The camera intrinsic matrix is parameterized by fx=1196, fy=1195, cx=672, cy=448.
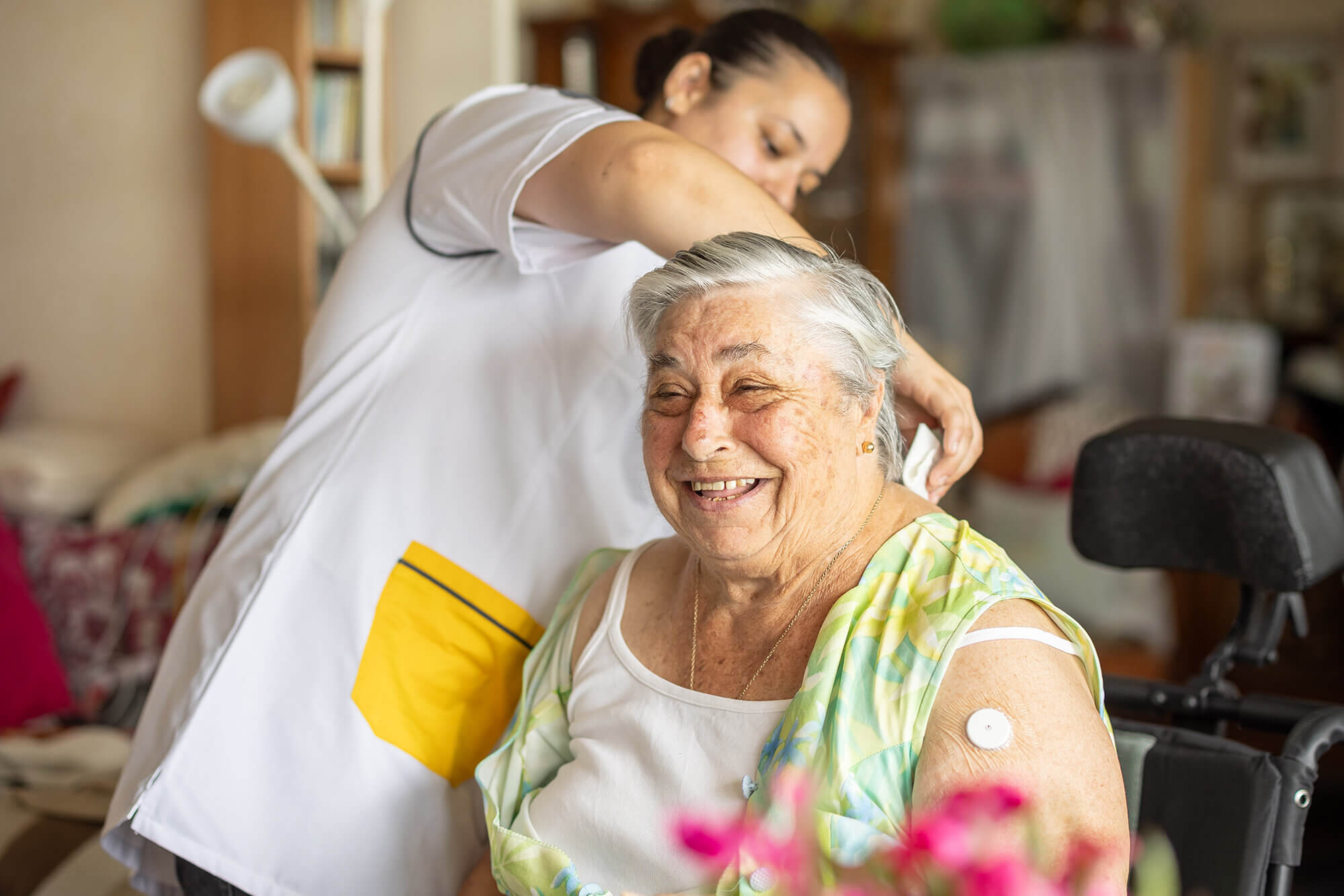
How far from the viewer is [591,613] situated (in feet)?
4.76

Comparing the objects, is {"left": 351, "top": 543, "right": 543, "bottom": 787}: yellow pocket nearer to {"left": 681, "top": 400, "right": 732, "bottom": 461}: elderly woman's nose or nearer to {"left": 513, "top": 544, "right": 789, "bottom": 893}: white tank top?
{"left": 513, "top": 544, "right": 789, "bottom": 893}: white tank top

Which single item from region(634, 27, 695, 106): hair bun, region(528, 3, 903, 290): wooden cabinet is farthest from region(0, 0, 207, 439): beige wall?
region(634, 27, 695, 106): hair bun

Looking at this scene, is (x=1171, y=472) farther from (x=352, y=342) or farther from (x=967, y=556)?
(x=352, y=342)

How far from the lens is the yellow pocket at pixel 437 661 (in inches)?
57.3

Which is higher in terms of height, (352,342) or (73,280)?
(352,342)

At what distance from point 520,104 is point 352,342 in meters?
0.38

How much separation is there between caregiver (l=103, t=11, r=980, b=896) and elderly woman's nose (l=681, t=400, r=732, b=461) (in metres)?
0.29

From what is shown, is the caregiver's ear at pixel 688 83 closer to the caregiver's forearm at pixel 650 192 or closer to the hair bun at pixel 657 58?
the hair bun at pixel 657 58

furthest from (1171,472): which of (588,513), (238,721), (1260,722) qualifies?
(238,721)

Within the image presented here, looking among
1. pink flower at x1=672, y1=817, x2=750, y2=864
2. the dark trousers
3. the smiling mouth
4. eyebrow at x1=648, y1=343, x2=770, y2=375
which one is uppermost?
eyebrow at x1=648, y1=343, x2=770, y2=375

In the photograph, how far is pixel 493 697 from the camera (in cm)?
151

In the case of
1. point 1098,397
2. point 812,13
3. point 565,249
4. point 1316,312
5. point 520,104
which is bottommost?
point 1098,397

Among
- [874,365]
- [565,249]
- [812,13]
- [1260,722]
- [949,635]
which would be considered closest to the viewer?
[949,635]

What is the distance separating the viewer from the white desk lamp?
9.38 feet
